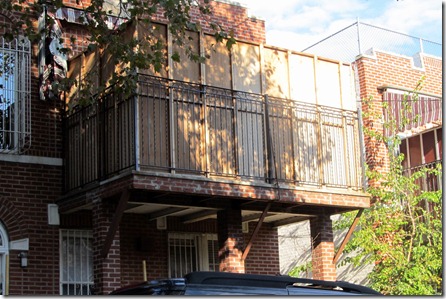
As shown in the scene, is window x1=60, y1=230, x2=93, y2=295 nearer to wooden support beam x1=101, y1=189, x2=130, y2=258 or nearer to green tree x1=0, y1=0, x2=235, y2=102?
wooden support beam x1=101, y1=189, x2=130, y2=258

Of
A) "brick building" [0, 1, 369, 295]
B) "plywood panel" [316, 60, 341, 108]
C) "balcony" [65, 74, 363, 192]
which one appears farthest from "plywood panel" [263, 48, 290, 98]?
"plywood panel" [316, 60, 341, 108]

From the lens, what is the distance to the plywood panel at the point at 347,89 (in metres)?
15.6

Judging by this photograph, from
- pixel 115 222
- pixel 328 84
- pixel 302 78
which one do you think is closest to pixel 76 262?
pixel 115 222

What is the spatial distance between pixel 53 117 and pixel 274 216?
15.7 feet

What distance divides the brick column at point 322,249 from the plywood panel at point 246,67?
9.30 ft

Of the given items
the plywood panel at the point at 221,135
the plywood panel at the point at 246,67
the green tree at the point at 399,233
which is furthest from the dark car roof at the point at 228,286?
the green tree at the point at 399,233

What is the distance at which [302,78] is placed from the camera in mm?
15164

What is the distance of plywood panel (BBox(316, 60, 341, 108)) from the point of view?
15.3 metres

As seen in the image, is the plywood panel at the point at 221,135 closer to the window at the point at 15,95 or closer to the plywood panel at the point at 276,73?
the plywood panel at the point at 276,73

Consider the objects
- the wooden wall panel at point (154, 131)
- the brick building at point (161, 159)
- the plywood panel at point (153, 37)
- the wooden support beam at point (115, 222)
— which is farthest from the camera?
the plywood panel at point (153, 37)

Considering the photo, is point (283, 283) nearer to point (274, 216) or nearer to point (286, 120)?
point (286, 120)

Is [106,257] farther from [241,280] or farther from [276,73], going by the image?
[241,280]

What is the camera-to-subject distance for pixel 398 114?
19.8 metres

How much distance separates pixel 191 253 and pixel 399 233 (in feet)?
15.7
